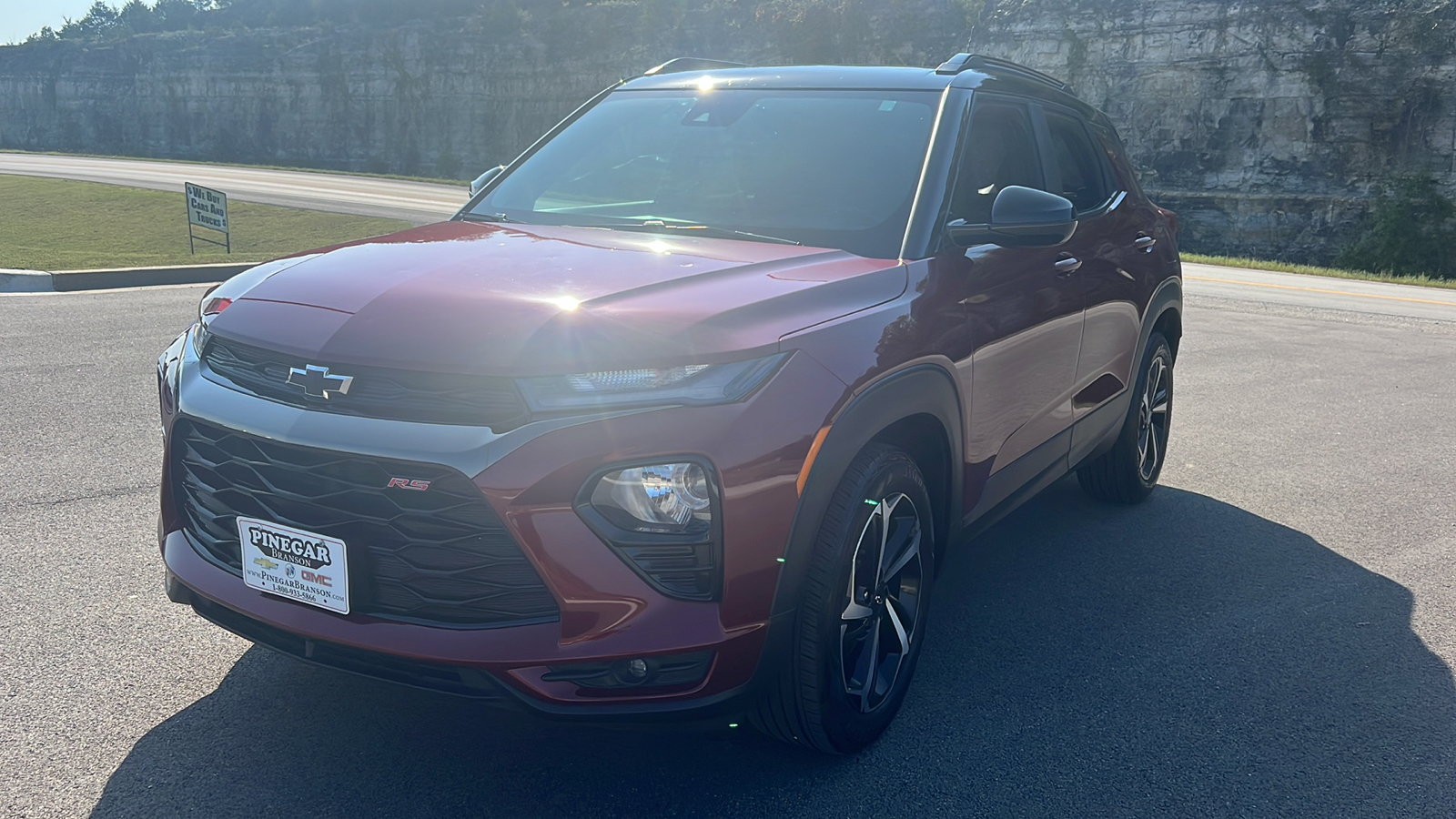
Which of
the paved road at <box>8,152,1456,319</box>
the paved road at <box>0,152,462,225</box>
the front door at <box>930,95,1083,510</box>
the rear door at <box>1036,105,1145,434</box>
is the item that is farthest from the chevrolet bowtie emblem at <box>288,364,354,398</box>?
the paved road at <box>0,152,462,225</box>

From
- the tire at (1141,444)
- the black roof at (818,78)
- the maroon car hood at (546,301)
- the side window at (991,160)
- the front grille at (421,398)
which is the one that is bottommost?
the tire at (1141,444)

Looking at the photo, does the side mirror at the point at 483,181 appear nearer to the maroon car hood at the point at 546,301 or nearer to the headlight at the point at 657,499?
the maroon car hood at the point at 546,301

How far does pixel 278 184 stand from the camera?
3572 centimetres

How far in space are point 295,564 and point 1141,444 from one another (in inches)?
169

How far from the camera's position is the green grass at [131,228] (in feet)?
49.0

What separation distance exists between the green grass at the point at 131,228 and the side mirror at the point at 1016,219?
12116mm

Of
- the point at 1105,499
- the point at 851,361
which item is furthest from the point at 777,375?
the point at 1105,499

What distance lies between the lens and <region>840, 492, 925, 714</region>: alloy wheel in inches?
119

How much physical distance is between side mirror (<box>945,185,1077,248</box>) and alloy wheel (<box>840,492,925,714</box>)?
0.91 m

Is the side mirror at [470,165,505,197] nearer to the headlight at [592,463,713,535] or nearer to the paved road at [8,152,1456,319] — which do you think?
the headlight at [592,463,713,535]

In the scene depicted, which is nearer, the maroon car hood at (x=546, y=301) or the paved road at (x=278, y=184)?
the maroon car hood at (x=546, y=301)

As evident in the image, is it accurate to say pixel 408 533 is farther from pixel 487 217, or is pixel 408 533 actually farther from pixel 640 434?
pixel 487 217

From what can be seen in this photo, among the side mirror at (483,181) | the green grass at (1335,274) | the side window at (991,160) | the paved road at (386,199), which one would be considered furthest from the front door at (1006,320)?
the green grass at (1335,274)

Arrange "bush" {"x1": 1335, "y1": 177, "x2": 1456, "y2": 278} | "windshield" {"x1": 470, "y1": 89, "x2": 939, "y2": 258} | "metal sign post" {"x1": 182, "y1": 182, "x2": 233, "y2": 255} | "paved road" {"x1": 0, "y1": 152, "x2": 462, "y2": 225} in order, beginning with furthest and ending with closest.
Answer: "bush" {"x1": 1335, "y1": 177, "x2": 1456, "y2": 278}
"paved road" {"x1": 0, "y1": 152, "x2": 462, "y2": 225}
"metal sign post" {"x1": 182, "y1": 182, "x2": 233, "y2": 255}
"windshield" {"x1": 470, "y1": 89, "x2": 939, "y2": 258}
